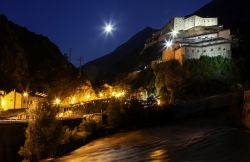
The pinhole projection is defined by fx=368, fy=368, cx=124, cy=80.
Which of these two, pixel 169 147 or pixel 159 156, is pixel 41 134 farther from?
pixel 159 156

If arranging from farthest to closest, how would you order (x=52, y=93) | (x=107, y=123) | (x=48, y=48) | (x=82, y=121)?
(x=48, y=48), (x=52, y=93), (x=107, y=123), (x=82, y=121)

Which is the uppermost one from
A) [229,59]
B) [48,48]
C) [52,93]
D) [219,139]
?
[48,48]

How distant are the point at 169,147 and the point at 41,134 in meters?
12.0

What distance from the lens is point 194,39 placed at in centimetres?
8931

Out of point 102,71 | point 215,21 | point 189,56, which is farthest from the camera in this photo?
point 102,71

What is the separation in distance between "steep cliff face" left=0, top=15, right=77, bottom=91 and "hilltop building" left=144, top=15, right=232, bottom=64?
1171 inches

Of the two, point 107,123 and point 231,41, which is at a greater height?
point 231,41

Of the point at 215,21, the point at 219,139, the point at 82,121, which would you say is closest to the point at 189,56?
the point at 215,21

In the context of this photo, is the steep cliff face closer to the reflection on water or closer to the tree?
the tree

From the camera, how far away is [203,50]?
79.7 meters

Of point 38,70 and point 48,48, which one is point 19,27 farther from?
point 38,70

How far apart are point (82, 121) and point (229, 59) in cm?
4122

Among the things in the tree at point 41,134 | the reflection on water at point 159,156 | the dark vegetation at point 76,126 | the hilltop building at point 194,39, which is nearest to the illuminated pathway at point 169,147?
the reflection on water at point 159,156

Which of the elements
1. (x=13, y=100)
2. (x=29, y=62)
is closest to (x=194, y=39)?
(x=29, y=62)
